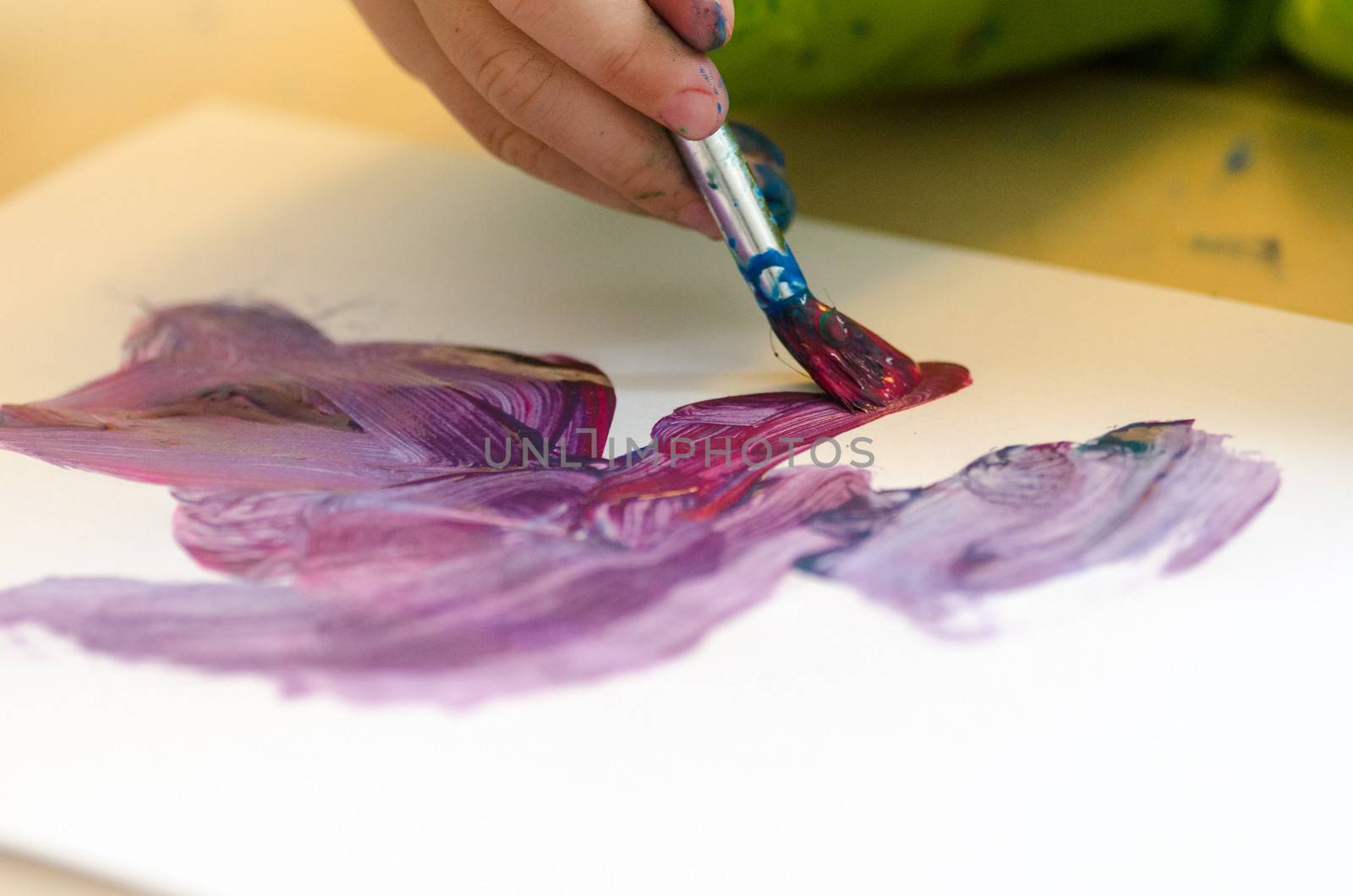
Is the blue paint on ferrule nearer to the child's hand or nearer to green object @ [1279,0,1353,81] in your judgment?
the child's hand

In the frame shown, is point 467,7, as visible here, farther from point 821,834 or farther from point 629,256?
point 821,834

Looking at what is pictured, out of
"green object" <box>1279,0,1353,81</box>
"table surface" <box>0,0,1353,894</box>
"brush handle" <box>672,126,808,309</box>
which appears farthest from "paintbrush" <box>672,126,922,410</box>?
"green object" <box>1279,0,1353,81</box>

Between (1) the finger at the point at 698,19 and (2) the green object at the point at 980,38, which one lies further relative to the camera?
(2) the green object at the point at 980,38

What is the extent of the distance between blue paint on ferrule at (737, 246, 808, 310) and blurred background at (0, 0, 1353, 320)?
231 millimetres

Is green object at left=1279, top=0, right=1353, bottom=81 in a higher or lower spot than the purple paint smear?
higher

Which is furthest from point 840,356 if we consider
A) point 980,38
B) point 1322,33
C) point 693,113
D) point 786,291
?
point 1322,33

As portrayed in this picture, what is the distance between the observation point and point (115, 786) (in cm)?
49

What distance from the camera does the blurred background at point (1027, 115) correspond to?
2.85 feet

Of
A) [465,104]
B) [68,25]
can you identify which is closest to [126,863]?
[465,104]

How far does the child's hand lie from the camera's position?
64 cm

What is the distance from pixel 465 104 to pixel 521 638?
1.33ft

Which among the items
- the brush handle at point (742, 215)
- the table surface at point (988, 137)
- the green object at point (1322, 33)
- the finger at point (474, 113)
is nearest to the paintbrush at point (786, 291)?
the brush handle at point (742, 215)

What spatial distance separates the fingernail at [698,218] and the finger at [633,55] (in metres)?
0.08

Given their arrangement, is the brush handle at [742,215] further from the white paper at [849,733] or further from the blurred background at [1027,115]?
the blurred background at [1027,115]
